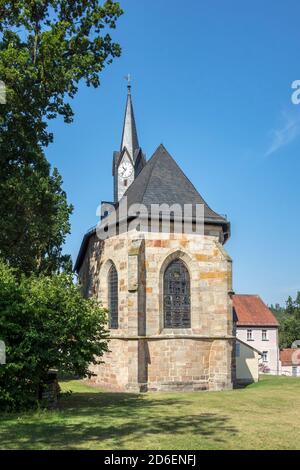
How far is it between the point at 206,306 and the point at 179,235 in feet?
10.4

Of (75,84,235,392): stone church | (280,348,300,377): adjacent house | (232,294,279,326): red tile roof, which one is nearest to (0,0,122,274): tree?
(75,84,235,392): stone church

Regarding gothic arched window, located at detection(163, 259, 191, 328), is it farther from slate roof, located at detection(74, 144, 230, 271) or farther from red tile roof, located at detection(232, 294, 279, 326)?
red tile roof, located at detection(232, 294, 279, 326)

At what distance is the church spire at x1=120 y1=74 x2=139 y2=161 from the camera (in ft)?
112

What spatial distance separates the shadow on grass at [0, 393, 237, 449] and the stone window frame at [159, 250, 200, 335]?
5992 mm

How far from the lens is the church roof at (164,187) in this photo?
20469 mm

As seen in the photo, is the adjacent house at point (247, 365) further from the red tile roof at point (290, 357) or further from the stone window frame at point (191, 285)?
the red tile roof at point (290, 357)

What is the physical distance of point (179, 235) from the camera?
19.7m

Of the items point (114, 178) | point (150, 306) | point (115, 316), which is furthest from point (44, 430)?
point (114, 178)

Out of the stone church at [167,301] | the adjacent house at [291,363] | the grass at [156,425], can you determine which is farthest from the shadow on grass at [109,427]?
the adjacent house at [291,363]

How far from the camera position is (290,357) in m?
57.1

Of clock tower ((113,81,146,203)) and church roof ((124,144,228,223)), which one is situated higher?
clock tower ((113,81,146,203))

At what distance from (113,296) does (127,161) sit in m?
15.1

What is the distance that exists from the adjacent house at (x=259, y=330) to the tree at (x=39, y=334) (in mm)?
37461

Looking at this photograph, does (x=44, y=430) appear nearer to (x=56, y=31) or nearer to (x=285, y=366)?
(x=56, y=31)
